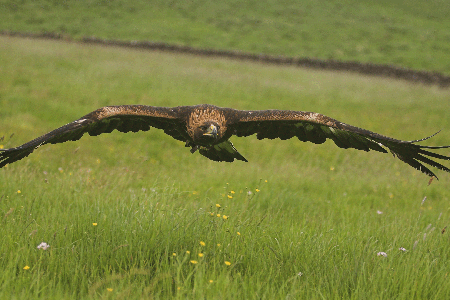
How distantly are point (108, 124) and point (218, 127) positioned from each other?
1376 mm

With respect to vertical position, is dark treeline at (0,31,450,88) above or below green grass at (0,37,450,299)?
above

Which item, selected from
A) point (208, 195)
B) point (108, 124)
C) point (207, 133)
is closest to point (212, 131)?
point (207, 133)

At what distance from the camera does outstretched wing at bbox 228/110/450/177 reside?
3891mm

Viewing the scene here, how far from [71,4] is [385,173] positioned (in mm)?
36246

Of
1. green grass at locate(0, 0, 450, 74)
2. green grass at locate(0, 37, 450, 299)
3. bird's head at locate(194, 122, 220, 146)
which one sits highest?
green grass at locate(0, 0, 450, 74)

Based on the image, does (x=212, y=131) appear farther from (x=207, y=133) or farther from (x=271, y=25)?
(x=271, y=25)

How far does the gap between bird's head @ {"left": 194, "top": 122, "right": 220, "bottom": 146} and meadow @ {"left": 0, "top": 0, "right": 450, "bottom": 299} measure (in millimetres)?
630

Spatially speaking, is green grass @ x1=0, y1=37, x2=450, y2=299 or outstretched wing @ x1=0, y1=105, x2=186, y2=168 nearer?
green grass @ x1=0, y1=37, x2=450, y2=299

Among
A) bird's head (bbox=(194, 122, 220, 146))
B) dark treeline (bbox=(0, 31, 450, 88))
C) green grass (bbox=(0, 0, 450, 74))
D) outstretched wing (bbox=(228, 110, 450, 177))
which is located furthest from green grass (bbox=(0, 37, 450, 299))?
→ green grass (bbox=(0, 0, 450, 74))

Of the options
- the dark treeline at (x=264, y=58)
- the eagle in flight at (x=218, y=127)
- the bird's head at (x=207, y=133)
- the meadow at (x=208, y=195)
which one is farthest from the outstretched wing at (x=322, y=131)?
the dark treeline at (x=264, y=58)

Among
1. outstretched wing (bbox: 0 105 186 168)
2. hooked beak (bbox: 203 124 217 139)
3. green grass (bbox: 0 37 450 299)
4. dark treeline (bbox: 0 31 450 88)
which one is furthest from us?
dark treeline (bbox: 0 31 450 88)

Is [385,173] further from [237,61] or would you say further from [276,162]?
[237,61]

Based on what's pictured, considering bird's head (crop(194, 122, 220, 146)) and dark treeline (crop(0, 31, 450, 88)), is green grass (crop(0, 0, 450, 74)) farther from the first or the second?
bird's head (crop(194, 122, 220, 146))

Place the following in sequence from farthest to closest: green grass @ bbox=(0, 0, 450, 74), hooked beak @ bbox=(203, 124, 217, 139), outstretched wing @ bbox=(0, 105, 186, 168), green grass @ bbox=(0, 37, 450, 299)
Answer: green grass @ bbox=(0, 0, 450, 74), hooked beak @ bbox=(203, 124, 217, 139), outstretched wing @ bbox=(0, 105, 186, 168), green grass @ bbox=(0, 37, 450, 299)
